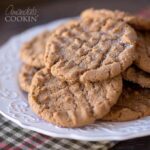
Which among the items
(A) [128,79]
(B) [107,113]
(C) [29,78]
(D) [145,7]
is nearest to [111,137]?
(B) [107,113]

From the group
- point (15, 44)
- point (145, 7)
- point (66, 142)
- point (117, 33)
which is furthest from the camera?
point (145, 7)

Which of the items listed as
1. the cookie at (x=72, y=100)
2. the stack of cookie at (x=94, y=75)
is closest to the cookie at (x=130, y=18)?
the stack of cookie at (x=94, y=75)

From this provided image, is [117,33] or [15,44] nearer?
[117,33]

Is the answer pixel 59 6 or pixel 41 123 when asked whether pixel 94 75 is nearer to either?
pixel 41 123

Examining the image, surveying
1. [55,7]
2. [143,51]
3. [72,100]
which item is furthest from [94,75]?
[55,7]

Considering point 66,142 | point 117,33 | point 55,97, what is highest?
point 117,33

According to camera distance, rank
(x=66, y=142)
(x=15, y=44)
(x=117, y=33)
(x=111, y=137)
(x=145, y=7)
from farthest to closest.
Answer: (x=145, y=7) < (x=15, y=44) < (x=117, y=33) < (x=66, y=142) < (x=111, y=137)

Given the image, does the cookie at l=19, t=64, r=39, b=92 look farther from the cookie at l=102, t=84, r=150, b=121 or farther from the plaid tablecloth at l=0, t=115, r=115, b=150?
the cookie at l=102, t=84, r=150, b=121

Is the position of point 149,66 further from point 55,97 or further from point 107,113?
point 55,97

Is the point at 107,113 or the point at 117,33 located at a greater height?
the point at 117,33
